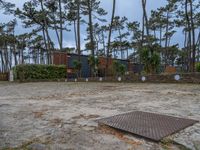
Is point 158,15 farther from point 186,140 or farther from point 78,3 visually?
point 186,140

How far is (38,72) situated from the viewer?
2042cm

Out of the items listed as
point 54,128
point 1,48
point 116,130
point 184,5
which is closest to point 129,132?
point 116,130

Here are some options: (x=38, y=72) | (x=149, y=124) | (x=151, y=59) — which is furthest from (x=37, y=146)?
(x=38, y=72)

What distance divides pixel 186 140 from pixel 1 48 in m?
37.1

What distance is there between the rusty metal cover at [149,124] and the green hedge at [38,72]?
701 inches

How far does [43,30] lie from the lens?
24.9 metres

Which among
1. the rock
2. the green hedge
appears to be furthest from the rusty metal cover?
the green hedge

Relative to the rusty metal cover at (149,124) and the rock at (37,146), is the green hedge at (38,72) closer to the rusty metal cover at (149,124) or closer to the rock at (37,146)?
the rusty metal cover at (149,124)

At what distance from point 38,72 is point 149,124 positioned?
1867 cm

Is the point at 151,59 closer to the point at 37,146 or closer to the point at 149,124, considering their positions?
the point at 149,124

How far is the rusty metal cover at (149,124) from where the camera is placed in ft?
7.79

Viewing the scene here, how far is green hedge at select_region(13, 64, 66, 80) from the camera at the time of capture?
64.6 feet

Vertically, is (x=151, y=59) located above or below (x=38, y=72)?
above

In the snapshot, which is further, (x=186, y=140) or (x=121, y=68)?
(x=121, y=68)
